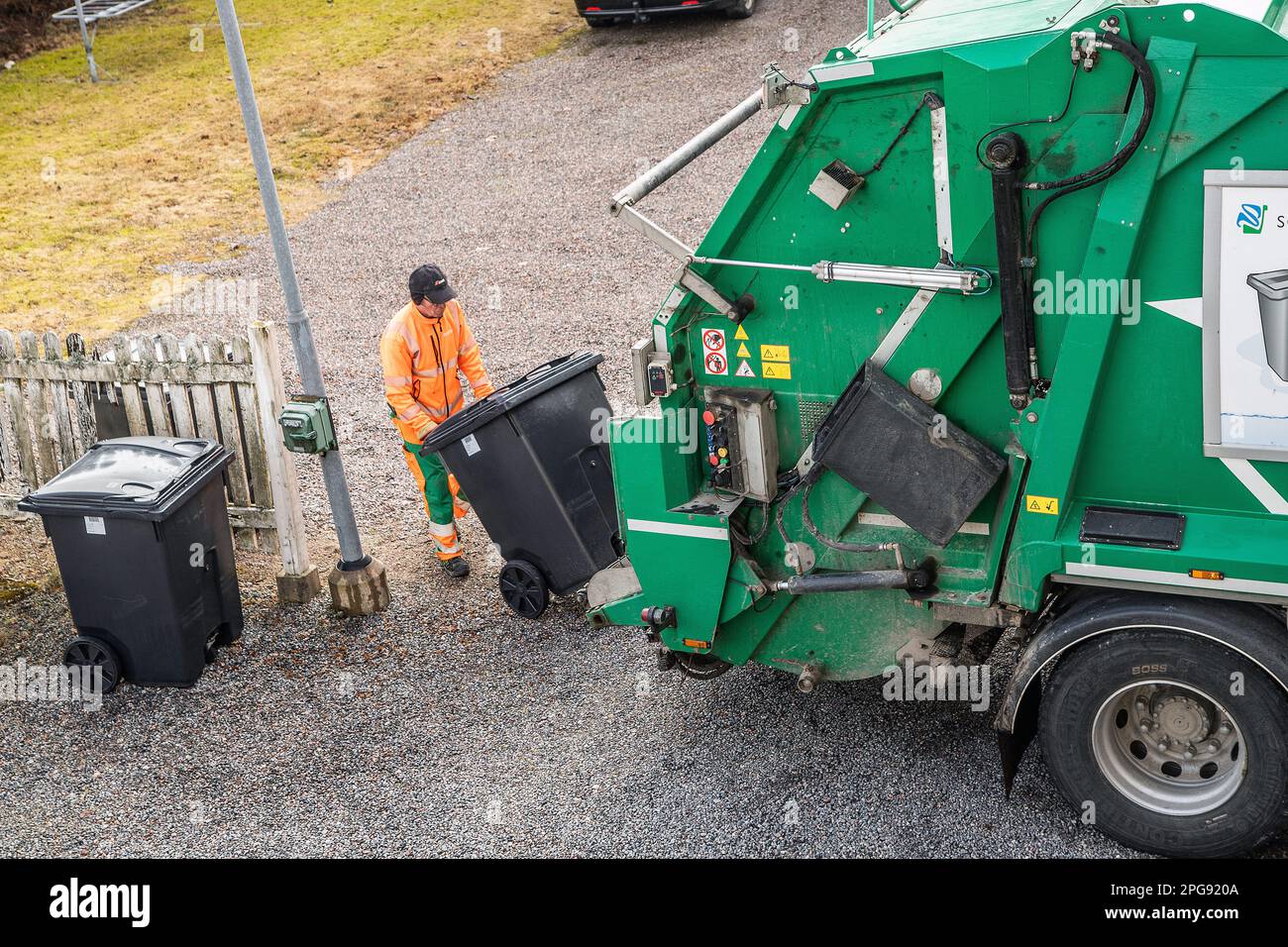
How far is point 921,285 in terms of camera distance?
169 inches

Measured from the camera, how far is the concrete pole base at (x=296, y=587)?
6.81m

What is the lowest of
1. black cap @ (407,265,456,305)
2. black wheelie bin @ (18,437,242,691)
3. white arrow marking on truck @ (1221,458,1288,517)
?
black wheelie bin @ (18,437,242,691)

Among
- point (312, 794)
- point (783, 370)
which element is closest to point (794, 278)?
point (783, 370)

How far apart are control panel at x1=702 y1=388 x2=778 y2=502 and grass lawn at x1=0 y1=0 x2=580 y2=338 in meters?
7.42

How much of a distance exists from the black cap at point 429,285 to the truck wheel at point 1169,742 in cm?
356

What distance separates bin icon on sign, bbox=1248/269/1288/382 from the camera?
382 cm

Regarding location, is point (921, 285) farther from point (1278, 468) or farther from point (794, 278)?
point (1278, 468)

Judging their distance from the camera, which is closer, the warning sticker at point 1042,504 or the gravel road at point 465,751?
the warning sticker at point 1042,504

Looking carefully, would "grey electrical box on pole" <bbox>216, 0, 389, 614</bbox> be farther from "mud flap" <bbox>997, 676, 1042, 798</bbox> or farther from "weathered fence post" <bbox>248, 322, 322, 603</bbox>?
"mud flap" <bbox>997, 676, 1042, 798</bbox>

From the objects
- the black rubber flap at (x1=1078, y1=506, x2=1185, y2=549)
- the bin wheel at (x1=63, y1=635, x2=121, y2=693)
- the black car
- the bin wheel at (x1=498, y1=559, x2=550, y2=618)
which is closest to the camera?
the black rubber flap at (x1=1078, y1=506, x2=1185, y2=549)

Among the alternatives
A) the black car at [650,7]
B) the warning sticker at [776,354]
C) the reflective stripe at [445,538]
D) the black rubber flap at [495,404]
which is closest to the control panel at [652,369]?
the warning sticker at [776,354]

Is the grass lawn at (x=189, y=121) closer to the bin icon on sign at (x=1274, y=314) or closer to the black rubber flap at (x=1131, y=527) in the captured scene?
the black rubber flap at (x=1131, y=527)

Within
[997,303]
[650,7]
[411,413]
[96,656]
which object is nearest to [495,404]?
[411,413]

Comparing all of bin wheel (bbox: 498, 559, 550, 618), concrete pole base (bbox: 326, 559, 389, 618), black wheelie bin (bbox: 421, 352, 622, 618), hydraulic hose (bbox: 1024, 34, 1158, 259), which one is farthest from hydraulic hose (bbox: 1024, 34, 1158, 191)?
concrete pole base (bbox: 326, 559, 389, 618)
